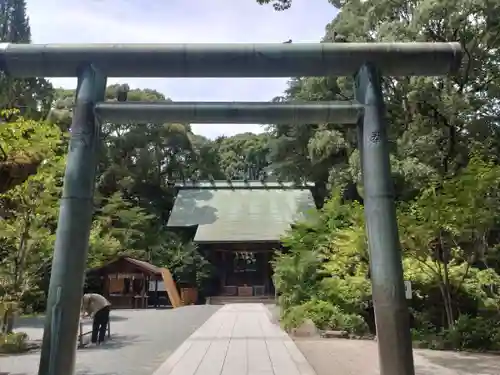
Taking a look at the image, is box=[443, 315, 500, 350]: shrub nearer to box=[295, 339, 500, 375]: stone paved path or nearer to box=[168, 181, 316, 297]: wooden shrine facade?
box=[295, 339, 500, 375]: stone paved path

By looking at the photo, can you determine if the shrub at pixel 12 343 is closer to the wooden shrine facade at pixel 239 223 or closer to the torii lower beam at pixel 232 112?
the torii lower beam at pixel 232 112

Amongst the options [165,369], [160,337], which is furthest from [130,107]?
[160,337]

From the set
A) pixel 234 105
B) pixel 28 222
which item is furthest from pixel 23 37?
pixel 234 105

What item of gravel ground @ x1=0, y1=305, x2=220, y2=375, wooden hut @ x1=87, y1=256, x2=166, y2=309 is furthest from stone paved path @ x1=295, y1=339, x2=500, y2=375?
wooden hut @ x1=87, y1=256, x2=166, y2=309

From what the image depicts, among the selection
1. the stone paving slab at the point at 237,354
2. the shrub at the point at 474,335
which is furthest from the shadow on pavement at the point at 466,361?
the stone paving slab at the point at 237,354

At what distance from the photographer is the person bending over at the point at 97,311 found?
390 inches

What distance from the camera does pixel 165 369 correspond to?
728 cm

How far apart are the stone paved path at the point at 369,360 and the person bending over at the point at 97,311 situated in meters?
4.54

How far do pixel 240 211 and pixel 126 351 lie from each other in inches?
791

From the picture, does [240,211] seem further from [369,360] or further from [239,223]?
[369,360]

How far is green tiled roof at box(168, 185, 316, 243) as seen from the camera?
25828 mm

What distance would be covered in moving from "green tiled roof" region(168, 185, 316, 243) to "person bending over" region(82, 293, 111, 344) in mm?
14918

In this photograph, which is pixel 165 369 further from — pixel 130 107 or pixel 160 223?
pixel 160 223

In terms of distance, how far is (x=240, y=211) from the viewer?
29125 millimetres
